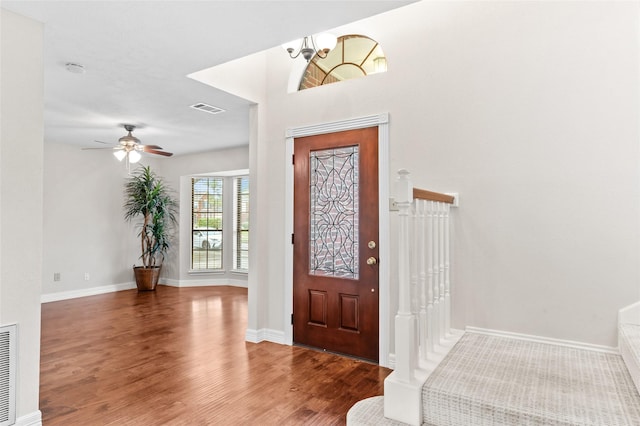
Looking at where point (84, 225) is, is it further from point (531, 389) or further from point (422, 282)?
point (531, 389)

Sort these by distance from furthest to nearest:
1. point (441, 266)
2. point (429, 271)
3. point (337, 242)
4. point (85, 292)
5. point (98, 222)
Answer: point (98, 222), point (85, 292), point (337, 242), point (441, 266), point (429, 271)

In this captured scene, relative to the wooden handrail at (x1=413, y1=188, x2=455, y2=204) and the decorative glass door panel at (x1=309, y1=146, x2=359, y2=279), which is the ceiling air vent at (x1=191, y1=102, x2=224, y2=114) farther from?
the wooden handrail at (x1=413, y1=188, x2=455, y2=204)

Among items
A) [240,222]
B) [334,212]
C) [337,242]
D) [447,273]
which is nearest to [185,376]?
[337,242]

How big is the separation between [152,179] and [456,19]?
589cm

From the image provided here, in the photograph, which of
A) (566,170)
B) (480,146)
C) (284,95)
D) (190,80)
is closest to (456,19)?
(480,146)

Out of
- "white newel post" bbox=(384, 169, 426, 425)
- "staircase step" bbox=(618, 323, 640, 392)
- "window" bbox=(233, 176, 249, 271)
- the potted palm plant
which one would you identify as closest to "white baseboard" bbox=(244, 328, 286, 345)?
"white newel post" bbox=(384, 169, 426, 425)

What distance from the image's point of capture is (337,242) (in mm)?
3500

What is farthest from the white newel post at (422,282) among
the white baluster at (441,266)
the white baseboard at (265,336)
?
the white baseboard at (265,336)

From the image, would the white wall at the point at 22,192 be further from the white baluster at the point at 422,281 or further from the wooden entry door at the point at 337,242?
the white baluster at the point at 422,281

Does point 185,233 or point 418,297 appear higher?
point 185,233

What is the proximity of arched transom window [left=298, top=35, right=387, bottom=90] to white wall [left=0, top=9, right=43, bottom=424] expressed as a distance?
7.58 ft

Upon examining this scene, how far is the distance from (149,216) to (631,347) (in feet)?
23.7

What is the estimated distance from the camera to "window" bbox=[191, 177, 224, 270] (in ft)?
24.3

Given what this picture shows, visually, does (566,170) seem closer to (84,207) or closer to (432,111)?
(432,111)
